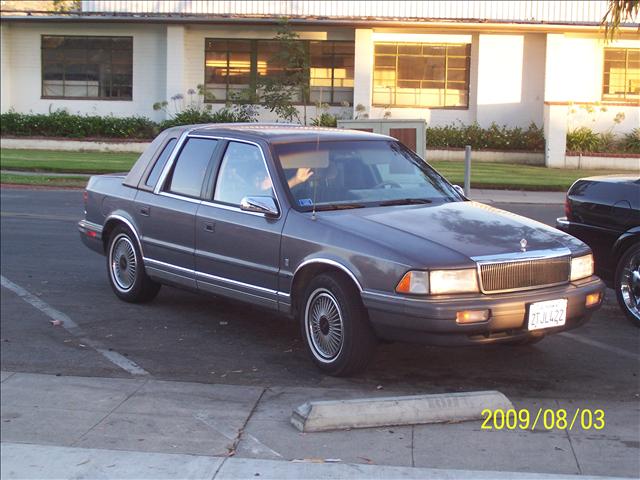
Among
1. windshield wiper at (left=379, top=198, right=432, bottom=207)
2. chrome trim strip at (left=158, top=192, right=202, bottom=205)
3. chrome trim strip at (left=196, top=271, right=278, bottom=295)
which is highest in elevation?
windshield wiper at (left=379, top=198, right=432, bottom=207)

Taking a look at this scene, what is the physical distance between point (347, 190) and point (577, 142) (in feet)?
43.4

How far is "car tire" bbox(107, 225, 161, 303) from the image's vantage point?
871 cm

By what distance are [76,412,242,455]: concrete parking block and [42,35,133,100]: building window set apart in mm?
27401

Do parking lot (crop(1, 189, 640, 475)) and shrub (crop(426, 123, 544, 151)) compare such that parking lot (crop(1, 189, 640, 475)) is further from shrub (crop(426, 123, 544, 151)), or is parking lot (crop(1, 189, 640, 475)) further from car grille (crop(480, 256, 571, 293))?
shrub (crop(426, 123, 544, 151))

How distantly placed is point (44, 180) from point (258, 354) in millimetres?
15503

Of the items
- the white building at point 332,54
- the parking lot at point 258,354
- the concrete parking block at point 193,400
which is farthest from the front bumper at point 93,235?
the white building at point 332,54

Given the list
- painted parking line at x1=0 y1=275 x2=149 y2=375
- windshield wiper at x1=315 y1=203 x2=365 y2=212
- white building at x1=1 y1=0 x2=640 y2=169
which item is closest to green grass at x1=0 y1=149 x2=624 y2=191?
white building at x1=1 y1=0 x2=640 y2=169

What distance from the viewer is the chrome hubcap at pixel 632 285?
26.0 feet

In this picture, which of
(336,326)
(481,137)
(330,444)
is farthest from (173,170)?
(481,137)

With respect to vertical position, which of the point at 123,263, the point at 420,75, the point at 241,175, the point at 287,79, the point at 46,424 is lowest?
the point at 46,424

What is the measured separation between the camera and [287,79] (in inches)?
1169

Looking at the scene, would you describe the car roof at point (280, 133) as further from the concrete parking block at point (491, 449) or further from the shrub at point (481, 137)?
the shrub at point (481, 137)

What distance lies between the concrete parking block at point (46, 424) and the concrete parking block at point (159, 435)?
91 mm

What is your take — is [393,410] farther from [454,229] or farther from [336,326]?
[454,229]
